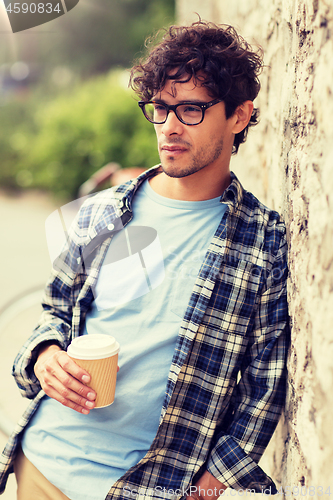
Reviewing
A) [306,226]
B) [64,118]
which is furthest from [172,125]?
[64,118]

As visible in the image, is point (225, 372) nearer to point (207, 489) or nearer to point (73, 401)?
point (207, 489)

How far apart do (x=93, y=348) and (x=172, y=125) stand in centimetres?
72

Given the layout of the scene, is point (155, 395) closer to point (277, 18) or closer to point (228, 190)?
point (228, 190)

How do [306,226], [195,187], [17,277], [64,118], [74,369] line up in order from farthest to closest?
1. [64,118]
2. [17,277]
3. [195,187]
4. [74,369]
5. [306,226]

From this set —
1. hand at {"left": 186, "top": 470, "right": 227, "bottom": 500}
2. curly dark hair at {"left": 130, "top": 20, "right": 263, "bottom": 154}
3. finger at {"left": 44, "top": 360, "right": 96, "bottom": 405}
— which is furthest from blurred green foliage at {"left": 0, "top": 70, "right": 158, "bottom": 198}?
hand at {"left": 186, "top": 470, "right": 227, "bottom": 500}

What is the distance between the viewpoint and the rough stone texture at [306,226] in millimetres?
955

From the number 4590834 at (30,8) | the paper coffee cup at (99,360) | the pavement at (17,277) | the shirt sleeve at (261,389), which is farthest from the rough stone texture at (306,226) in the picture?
the pavement at (17,277)

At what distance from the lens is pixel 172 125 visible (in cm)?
136

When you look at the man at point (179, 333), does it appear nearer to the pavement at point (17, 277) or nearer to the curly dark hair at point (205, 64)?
the curly dark hair at point (205, 64)

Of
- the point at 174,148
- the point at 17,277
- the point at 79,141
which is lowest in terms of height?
the point at 17,277

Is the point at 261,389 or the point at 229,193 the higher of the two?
the point at 229,193

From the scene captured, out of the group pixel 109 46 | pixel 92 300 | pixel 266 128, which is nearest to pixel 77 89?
pixel 109 46

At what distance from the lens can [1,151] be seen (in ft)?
24.2

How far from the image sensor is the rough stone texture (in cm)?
95
